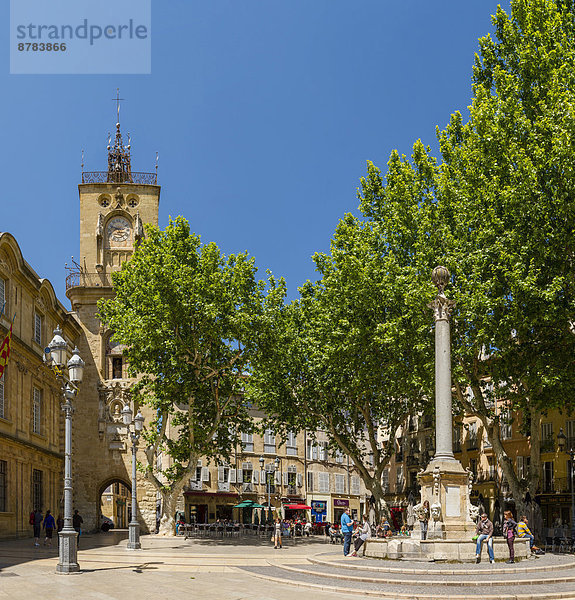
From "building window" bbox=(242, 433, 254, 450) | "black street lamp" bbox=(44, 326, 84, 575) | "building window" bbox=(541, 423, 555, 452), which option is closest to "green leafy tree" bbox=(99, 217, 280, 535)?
"building window" bbox=(541, 423, 555, 452)

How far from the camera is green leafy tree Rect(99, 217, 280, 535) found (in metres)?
37.1

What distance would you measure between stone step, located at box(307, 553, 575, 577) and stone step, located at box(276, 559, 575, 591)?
0.11 metres

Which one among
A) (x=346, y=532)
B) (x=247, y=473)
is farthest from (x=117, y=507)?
(x=346, y=532)

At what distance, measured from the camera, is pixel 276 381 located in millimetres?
39812

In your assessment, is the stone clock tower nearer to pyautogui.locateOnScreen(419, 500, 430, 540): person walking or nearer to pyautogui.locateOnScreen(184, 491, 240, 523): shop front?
pyautogui.locateOnScreen(184, 491, 240, 523): shop front

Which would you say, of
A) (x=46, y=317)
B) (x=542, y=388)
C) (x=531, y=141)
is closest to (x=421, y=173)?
(x=531, y=141)

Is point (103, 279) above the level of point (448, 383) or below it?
above

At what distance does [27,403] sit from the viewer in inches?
1516

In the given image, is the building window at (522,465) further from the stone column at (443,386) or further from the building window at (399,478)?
the stone column at (443,386)

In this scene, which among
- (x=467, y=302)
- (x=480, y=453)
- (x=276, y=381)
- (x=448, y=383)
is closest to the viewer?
(x=448, y=383)

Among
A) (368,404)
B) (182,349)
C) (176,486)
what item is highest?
(182,349)

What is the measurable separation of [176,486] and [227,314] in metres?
8.67

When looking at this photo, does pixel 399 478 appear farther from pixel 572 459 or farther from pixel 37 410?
pixel 37 410

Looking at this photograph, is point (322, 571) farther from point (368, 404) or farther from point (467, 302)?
point (368, 404)
